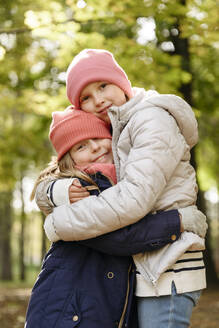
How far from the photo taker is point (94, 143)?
2.67 meters

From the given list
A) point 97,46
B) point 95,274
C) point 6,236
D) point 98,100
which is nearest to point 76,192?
point 95,274

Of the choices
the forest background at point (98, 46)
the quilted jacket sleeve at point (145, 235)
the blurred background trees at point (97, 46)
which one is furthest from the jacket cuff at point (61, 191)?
the blurred background trees at point (97, 46)

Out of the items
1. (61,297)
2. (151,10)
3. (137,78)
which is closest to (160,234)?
(61,297)

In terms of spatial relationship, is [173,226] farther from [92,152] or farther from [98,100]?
[98,100]

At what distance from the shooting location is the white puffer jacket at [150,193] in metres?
2.25

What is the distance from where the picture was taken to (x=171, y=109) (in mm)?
2434

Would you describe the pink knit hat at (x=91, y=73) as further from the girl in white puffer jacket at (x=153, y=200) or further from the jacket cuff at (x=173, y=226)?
the jacket cuff at (x=173, y=226)

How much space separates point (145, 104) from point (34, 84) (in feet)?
26.7

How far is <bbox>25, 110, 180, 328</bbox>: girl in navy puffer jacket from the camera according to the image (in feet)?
7.63

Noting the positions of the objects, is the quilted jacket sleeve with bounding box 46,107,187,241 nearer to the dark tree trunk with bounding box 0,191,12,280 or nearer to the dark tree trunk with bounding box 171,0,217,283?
the dark tree trunk with bounding box 171,0,217,283

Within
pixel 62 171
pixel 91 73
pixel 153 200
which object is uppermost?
pixel 91 73

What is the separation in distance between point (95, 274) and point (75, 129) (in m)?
0.84

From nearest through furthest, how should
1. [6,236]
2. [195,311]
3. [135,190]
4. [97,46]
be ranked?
1. [135,190]
2. [97,46]
3. [195,311]
4. [6,236]

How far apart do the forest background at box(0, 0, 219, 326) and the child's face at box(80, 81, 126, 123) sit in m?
1.35
